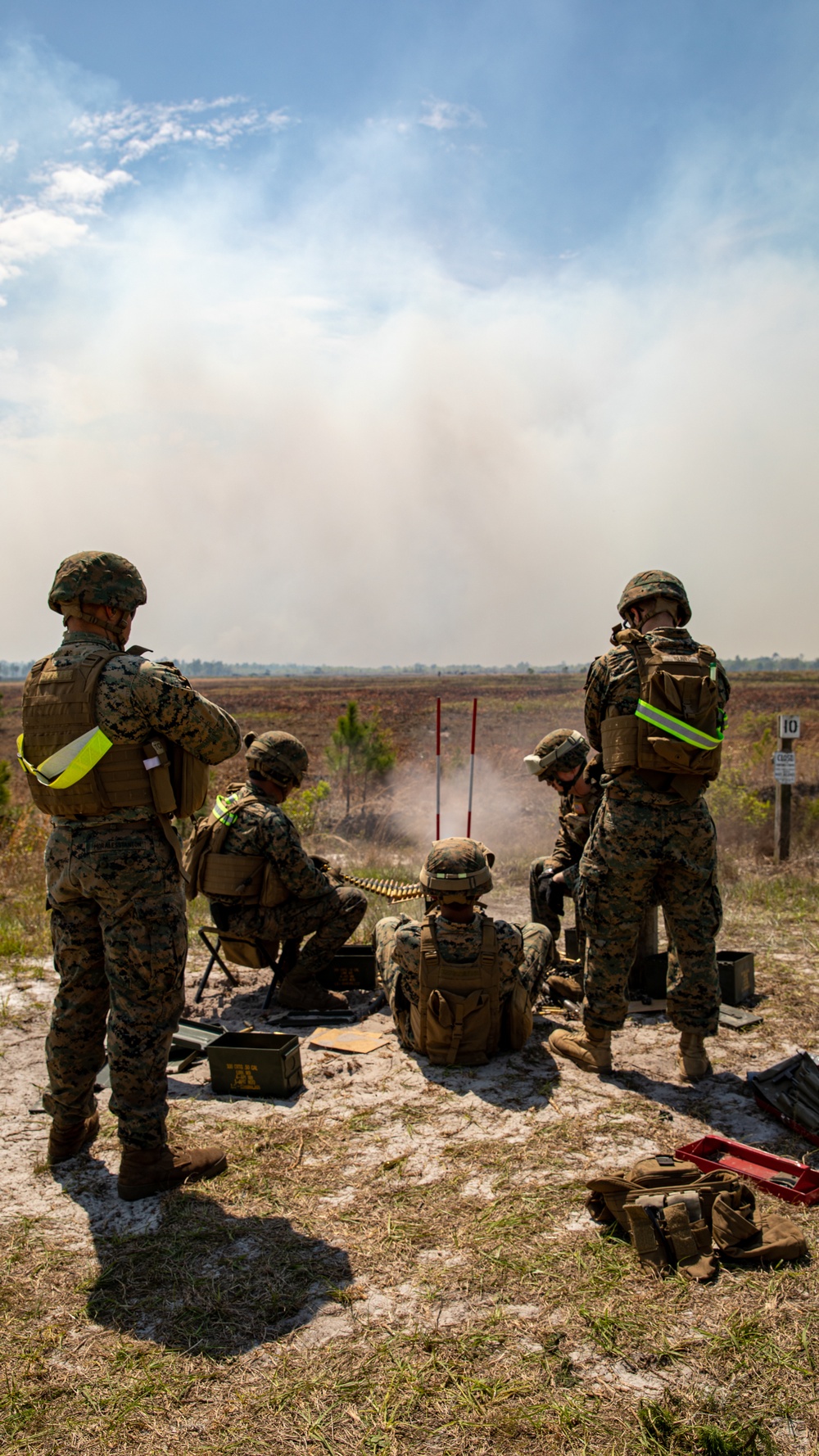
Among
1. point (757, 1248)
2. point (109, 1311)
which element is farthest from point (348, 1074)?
point (757, 1248)

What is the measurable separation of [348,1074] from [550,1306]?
2256 millimetres

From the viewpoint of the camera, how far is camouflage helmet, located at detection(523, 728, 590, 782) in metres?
6.48

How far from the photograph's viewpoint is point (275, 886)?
19.4ft

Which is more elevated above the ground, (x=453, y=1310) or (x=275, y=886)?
(x=275, y=886)

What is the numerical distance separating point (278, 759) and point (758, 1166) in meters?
3.67

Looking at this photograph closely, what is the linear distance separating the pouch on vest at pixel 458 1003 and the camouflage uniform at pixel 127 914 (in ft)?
4.91

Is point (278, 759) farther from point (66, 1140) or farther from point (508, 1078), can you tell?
point (66, 1140)

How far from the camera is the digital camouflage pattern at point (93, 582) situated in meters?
3.86

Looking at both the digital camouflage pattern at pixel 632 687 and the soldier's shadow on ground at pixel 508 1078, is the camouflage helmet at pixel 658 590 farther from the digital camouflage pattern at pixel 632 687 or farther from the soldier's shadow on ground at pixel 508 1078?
the soldier's shadow on ground at pixel 508 1078

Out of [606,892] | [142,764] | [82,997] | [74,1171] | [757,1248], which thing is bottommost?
[74,1171]

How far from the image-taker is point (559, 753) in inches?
255

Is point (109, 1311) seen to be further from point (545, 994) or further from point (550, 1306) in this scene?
point (545, 994)

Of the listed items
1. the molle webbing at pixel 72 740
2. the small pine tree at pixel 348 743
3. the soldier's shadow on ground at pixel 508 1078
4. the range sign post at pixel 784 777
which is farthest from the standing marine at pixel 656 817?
the small pine tree at pixel 348 743

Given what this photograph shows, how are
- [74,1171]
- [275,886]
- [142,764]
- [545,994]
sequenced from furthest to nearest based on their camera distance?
[545,994], [275,886], [74,1171], [142,764]
